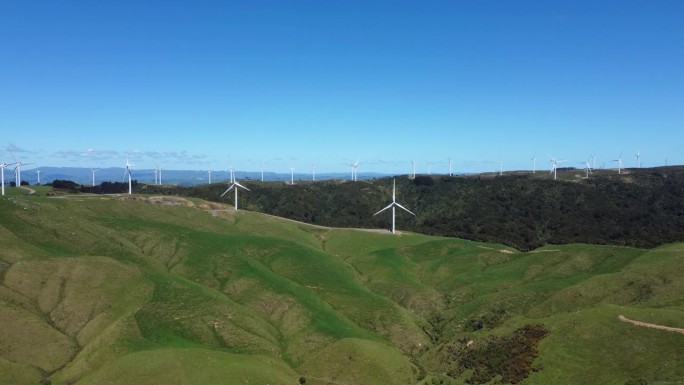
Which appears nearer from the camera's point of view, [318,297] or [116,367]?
[116,367]

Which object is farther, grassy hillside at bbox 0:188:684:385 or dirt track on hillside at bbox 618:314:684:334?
dirt track on hillside at bbox 618:314:684:334

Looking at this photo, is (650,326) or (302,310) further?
(302,310)

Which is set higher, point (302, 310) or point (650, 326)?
point (650, 326)

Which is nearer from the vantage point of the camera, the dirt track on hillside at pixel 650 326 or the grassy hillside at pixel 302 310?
the grassy hillside at pixel 302 310

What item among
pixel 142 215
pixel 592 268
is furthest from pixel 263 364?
pixel 142 215

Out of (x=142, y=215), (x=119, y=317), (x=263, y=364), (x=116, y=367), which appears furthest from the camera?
(x=142, y=215)

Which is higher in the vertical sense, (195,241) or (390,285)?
(195,241)

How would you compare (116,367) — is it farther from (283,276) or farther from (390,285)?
(390,285)

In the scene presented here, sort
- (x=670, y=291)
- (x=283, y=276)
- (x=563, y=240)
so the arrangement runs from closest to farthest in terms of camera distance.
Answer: (x=670, y=291)
(x=283, y=276)
(x=563, y=240)
